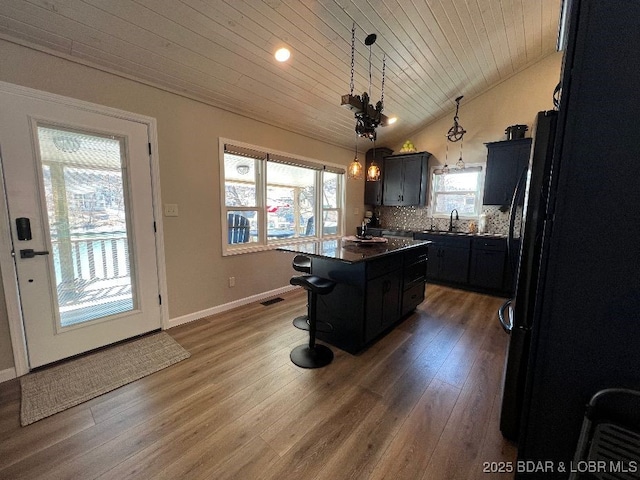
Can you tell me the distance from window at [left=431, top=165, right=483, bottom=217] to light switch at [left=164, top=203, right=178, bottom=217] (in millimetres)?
4236

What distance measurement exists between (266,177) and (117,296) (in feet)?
6.94

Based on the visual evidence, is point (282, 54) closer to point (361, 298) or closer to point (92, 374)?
point (361, 298)

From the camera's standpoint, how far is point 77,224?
7.15ft

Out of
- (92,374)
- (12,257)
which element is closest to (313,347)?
(92,374)

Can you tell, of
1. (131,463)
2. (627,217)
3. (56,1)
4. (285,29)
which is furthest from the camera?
(285,29)

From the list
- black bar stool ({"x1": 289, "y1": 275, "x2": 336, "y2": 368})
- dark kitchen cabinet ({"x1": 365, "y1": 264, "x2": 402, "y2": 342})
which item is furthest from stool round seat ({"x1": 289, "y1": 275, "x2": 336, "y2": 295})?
dark kitchen cabinet ({"x1": 365, "y1": 264, "x2": 402, "y2": 342})

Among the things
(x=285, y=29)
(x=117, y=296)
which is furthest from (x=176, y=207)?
(x=285, y=29)

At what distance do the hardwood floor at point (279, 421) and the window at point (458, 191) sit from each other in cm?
282

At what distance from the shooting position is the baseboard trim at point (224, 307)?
2865 mm

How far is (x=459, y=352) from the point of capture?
243 cm

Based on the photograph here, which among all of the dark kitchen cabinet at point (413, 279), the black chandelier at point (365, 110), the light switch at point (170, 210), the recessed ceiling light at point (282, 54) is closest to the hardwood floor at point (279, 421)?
the dark kitchen cabinet at point (413, 279)

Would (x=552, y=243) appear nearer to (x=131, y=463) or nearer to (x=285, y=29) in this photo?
(x=131, y=463)

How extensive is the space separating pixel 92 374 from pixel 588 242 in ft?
10.2

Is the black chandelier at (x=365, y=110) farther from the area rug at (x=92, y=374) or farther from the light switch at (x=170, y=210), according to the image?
the area rug at (x=92, y=374)
